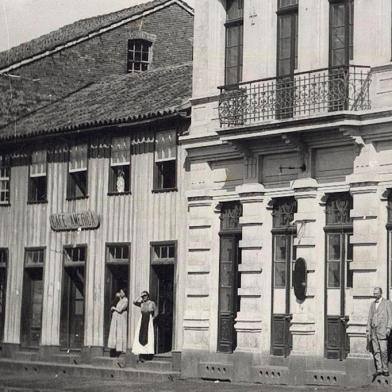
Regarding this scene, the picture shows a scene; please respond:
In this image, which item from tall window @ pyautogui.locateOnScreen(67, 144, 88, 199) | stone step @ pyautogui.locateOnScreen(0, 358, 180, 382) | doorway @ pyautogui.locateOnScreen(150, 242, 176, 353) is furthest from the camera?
tall window @ pyautogui.locateOnScreen(67, 144, 88, 199)

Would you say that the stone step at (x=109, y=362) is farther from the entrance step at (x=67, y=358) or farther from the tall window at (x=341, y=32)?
the tall window at (x=341, y=32)

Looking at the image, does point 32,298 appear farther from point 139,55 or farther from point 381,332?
point 381,332

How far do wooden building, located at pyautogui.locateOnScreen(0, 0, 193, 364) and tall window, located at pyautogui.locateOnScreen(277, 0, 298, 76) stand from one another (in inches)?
134

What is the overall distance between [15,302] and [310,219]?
1207 centimetres

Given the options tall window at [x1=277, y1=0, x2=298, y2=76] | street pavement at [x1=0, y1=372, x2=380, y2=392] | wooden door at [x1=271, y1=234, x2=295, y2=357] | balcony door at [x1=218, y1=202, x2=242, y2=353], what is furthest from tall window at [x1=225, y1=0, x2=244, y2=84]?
street pavement at [x1=0, y1=372, x2=380, y2=392]

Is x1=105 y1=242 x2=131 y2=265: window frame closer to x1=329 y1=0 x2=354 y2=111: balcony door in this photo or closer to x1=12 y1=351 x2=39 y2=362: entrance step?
x1=12 y1=351 x2=39 y2=362: entrance step

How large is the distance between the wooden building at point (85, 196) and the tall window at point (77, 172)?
0.04 meters

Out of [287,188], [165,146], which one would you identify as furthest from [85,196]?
[287,188]

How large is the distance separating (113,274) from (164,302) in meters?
2.09

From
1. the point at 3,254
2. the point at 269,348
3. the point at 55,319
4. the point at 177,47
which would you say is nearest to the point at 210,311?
the point at 269,348

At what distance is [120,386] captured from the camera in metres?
27.2

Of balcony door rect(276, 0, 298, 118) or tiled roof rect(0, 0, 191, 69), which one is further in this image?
tiled roof rect(0, 0, 191, 69)

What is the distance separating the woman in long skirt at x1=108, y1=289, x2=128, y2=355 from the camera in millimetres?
30906

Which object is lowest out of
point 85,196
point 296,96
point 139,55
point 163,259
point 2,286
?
point 2,286
